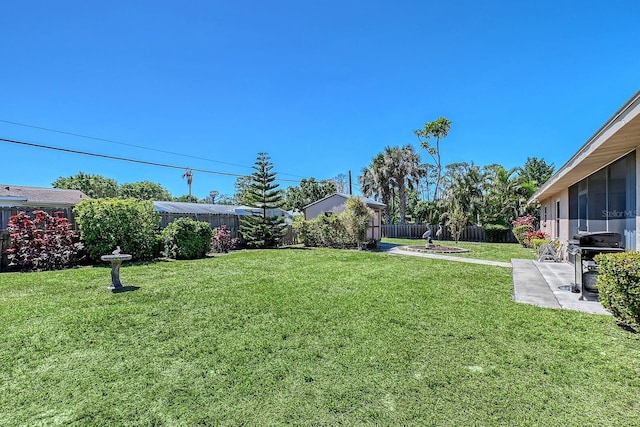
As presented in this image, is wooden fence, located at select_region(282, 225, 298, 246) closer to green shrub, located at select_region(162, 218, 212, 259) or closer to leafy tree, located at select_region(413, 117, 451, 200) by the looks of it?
green shrub, located at select_region(162, 218, 212, 259)

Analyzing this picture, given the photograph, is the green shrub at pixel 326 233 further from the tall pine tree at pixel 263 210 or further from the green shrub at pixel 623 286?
the green shrub at pixel 623 286

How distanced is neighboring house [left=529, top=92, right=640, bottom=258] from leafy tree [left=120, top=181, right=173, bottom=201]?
46.0 meters

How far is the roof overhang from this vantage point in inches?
145

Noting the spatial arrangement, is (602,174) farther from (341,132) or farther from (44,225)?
(341,132)

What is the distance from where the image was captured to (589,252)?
514 centimetres

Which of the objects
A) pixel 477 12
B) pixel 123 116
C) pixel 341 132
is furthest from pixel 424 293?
pixel 341 132

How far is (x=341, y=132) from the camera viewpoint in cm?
2630

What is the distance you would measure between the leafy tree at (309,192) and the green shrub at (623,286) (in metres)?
30.9

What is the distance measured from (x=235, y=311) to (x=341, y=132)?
77.6 ft

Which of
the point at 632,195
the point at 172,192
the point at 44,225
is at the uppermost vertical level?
the point at 172,192

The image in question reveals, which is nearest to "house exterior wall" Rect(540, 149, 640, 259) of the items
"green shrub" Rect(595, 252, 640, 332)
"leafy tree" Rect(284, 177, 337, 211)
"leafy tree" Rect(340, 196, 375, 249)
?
"green shrub" Rect(595, 252, 640, 332)

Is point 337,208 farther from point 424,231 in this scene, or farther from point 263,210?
point 424,231

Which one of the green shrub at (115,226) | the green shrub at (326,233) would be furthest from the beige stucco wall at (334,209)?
the green shrub at (115,226)

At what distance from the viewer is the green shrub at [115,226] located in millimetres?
8336
